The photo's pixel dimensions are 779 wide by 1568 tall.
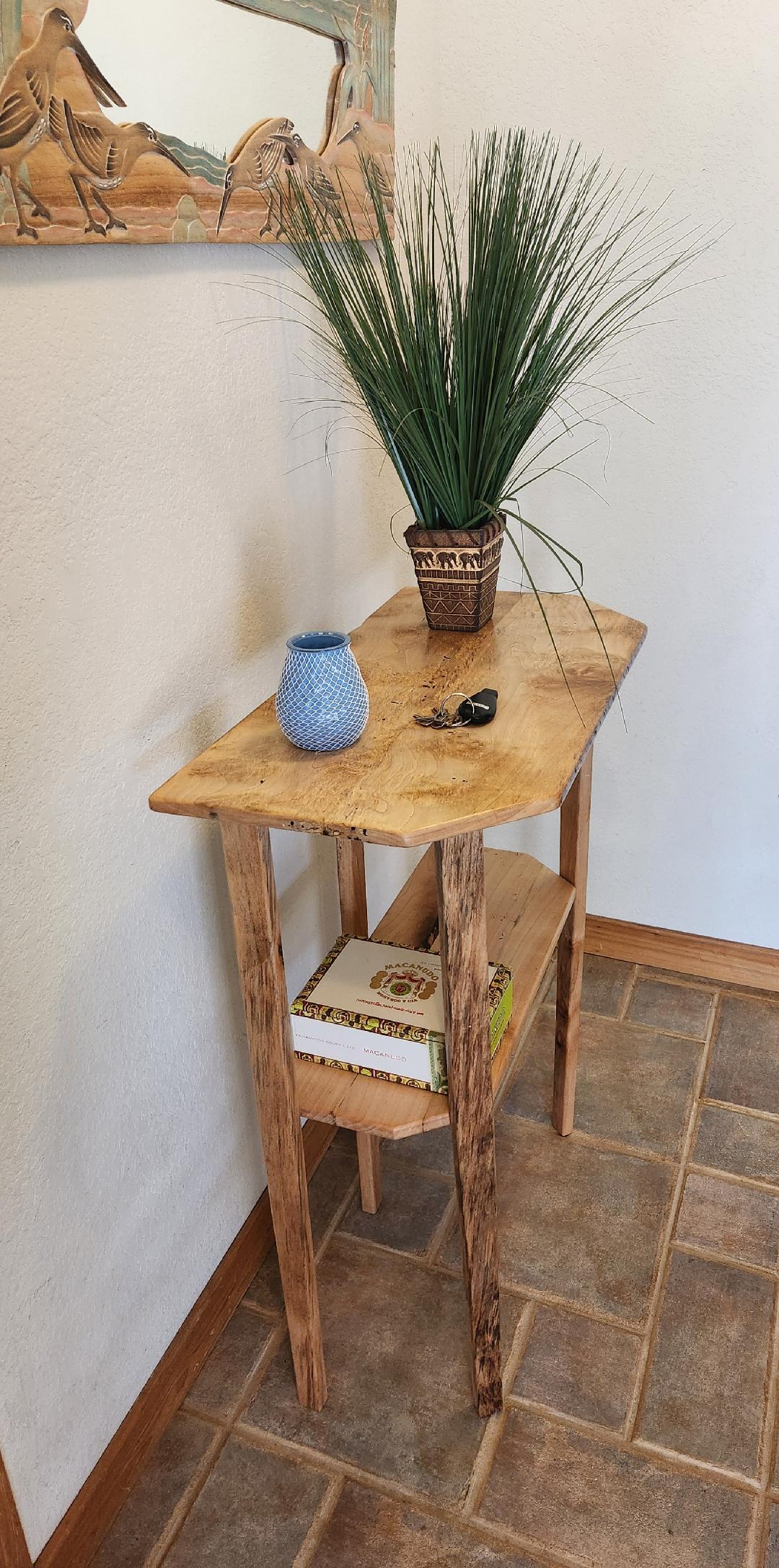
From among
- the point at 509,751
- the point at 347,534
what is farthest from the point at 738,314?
the point at 509,751

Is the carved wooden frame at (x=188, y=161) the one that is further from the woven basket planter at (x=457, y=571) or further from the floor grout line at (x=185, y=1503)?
the floor grout line at (x=185, y=1503)

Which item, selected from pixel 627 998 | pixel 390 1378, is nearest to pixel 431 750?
pixel 390 1378

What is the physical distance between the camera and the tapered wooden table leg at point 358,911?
1.70m

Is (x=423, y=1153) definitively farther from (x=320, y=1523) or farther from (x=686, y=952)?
(x=686, y=952)

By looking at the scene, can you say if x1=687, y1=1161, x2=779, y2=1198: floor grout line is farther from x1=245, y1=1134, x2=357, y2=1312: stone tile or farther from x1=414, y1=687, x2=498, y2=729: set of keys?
x1=414, y1=687, x2=498, y2=729: set of keys

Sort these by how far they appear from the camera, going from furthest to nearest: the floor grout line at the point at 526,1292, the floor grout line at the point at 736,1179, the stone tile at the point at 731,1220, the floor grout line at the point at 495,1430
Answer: the floor grout line at the point at 736,1179 < the stone tile at the point at 731,1220 < the floor grout line at the point at 526,1292 < the floor grout line at the point at 495,1430

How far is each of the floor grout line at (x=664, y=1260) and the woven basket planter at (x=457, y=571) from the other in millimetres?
1059

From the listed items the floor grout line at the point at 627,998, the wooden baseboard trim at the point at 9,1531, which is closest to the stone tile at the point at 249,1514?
the wooden baseboard trim at the point at 9,1531

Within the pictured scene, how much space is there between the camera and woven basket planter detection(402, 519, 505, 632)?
4.77 feet

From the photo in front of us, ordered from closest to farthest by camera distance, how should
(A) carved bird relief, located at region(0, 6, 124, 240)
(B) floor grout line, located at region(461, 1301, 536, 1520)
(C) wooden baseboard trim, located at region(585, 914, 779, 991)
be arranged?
(A) carved bird relief, located at region(0, 6, 124, 240)
(B) floor grout line, located at region(461, 1301, 536, 1520)
(C) wooden baseboard trim, located at region(585, 914, 779, 991)

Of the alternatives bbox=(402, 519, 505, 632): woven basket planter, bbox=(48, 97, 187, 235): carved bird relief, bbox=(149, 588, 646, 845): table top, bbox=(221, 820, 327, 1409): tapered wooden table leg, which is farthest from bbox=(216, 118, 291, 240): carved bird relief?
bbox=(221, 820, 327, 1409): tapered wooden table leg

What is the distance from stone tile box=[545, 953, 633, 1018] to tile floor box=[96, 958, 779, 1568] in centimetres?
23

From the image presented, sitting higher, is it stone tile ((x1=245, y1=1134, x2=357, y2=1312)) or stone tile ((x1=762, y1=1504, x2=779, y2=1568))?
stone tile ((x1=762, y1=1504, x2=779, y2=1568))

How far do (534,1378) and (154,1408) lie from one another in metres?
0.55
